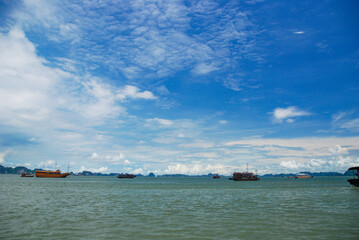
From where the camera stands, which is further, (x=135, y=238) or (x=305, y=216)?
(x=305, y=216)

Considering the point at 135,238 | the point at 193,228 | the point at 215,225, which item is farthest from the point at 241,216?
the point at 135,238

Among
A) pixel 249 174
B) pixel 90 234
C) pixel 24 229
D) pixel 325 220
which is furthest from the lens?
pixel 249 174

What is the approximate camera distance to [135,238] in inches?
625

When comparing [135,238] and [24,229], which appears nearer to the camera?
[135,238]

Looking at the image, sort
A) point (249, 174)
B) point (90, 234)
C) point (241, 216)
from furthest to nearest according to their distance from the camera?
1. point (249, 174)
2. point (241, 216)
3. point (90, 234)

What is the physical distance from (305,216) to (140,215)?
16828 millimetres

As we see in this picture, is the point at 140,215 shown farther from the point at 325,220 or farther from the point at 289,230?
the point at 325,220

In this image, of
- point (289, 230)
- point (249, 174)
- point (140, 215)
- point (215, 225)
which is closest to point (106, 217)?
point (140, 215)

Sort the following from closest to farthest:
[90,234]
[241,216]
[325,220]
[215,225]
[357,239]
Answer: [357,239] → [90,234] → [215,225] → [325,220] → [241,216]

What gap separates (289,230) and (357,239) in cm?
416

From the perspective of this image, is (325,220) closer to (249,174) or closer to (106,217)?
(106,217)

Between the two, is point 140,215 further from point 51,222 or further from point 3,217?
point 3,217

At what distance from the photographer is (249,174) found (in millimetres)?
145250

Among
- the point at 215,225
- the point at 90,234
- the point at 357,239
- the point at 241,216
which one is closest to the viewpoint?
the point at 357,239
